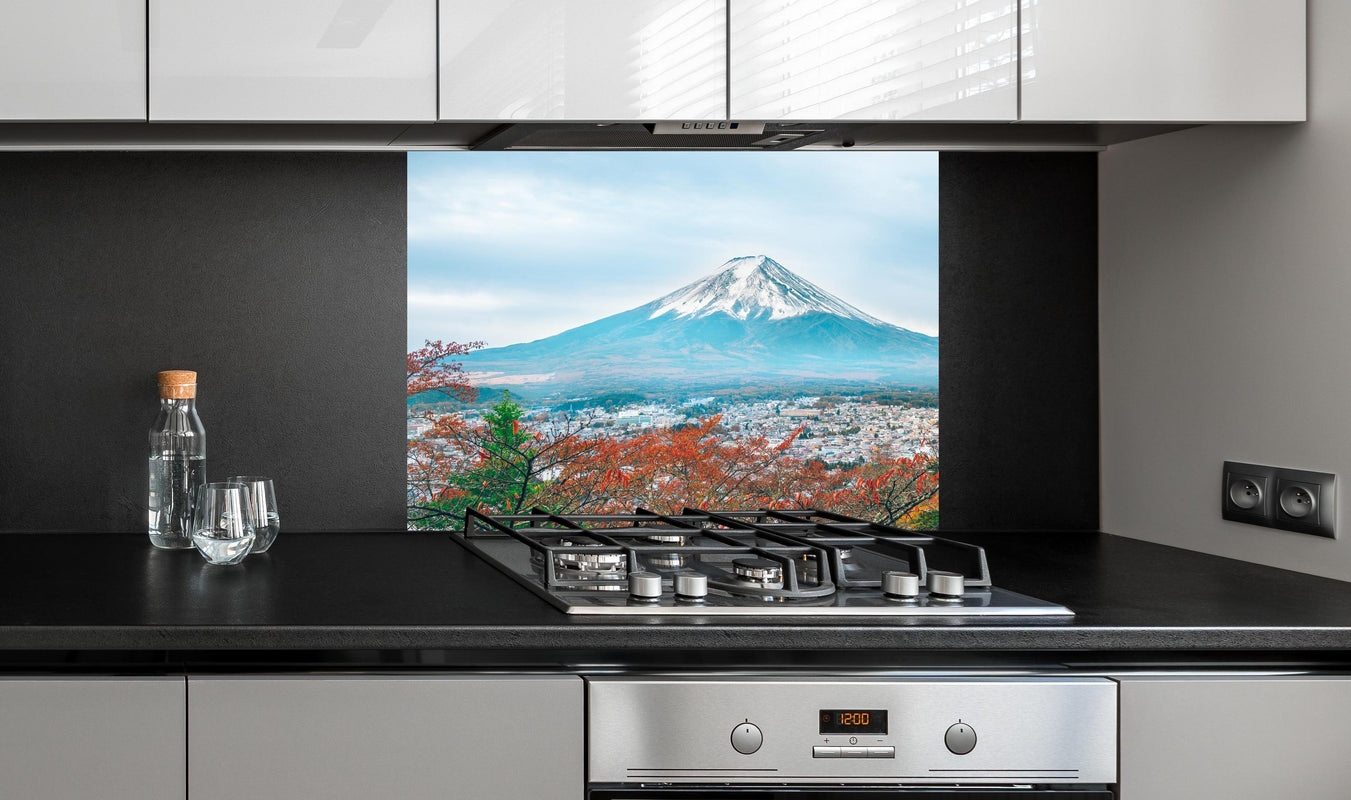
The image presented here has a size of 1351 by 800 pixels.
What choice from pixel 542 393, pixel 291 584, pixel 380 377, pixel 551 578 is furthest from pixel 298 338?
pixel 551 578

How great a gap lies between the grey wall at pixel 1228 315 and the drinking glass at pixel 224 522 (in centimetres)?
154

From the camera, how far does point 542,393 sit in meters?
2.22

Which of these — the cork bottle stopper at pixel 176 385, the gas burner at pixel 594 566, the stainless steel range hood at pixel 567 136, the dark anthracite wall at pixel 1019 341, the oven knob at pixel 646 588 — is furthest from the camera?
the dark anthracite wall at pixel 1019 341

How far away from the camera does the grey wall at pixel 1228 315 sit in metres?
1.54

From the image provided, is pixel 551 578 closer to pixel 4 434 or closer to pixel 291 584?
pixel 291 584

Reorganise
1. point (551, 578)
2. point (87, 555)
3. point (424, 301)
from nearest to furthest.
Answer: point (551, 578) < point (87, 555) < point (424, 301)

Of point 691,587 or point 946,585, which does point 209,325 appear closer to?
point 691,587

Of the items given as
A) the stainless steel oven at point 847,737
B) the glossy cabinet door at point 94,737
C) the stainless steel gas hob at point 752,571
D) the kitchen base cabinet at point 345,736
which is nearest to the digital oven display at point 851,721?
the stainless steel oven at point 847,737

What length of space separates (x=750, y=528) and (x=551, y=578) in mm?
449

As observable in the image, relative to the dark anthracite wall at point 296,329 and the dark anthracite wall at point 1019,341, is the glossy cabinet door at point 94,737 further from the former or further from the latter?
the dark anthracite wall at point 1019,341

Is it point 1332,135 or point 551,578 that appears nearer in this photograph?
point 551,578

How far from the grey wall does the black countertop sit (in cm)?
28

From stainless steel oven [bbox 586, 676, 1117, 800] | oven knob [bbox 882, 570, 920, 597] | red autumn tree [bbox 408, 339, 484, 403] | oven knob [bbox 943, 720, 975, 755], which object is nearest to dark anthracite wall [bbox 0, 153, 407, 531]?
red autumn tree [bbox 408, 339, 484, 403]

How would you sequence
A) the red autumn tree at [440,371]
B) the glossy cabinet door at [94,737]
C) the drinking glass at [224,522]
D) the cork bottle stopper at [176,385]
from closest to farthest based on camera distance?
the glossy cabinet door at [94,737], the drinking glass at [224,522], the cork bottle stopper at [176,385], the red autumn tree at [440,371]
